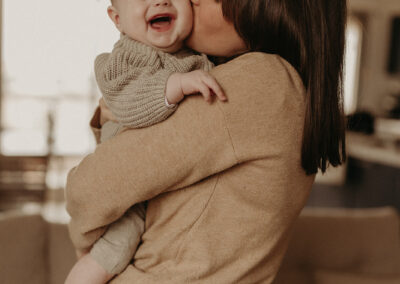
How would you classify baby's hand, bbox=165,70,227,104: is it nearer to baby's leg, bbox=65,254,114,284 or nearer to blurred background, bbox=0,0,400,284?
baby's leg, bbox=65,254,114,284

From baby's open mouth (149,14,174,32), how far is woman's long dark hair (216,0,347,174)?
0.12 m

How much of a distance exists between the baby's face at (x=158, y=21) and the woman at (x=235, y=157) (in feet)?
0.15

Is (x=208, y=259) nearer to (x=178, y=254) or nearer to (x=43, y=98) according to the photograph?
(x=178, y=254)

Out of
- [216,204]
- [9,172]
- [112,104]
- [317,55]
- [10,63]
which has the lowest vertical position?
[9,172]

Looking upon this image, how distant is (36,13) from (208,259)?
18.9ft

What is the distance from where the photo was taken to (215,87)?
698 millimetres

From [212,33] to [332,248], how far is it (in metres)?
1.29

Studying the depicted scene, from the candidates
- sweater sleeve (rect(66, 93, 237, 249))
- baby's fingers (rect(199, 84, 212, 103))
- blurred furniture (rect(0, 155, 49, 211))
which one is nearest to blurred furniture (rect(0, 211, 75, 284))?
sweater sleeve (rect(66, 93, 237, 249))

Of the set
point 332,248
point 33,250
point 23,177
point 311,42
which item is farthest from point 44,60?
point 311,42

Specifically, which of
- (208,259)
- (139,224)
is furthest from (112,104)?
(208,259)

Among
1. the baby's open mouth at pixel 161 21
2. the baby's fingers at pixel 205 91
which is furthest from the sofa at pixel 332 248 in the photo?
the baby's fingers at pixel 205 91

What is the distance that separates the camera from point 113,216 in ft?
2.60

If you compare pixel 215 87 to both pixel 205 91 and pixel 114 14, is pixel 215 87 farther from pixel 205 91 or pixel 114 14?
pixel 114 14

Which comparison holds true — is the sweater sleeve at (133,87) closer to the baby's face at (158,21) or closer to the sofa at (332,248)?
the baby's face at (158,21)
